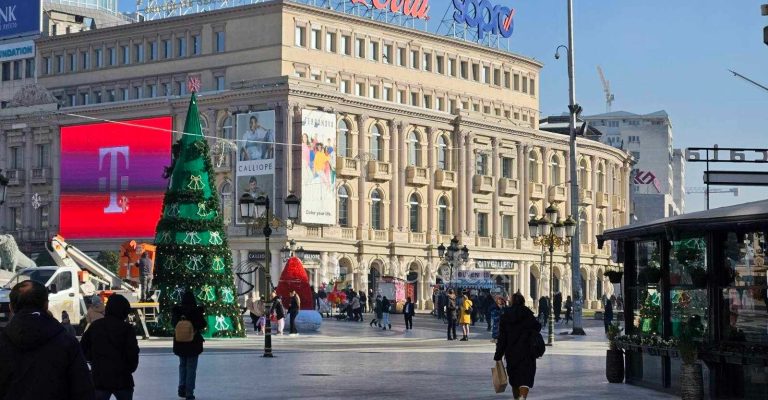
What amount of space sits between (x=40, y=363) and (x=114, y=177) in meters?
86.3

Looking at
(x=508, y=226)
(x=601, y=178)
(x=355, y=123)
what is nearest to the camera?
(x=355, y=123)

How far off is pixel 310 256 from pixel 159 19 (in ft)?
69.5

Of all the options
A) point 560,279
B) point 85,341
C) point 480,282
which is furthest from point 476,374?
point 560,279

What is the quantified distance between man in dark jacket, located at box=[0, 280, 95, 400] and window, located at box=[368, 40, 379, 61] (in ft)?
285

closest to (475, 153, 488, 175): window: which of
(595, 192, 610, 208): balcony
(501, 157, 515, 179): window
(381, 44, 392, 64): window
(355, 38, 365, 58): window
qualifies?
(501, 157, 515, 179): window

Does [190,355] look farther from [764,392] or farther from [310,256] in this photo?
[310,256]

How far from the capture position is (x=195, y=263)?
40.6m

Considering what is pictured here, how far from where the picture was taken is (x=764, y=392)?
66.0 ft

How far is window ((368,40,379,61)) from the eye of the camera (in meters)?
94.3

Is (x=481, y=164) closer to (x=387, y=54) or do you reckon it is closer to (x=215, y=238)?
(x=387, y=54)

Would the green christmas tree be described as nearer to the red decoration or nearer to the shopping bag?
the red decoration

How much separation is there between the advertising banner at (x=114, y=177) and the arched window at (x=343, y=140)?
10979mm

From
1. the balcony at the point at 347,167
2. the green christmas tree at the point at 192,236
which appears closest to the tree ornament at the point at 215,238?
the green christmas tree at the point at 192,236

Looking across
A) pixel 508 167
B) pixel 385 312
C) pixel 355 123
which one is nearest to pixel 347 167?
pixel 355 123
